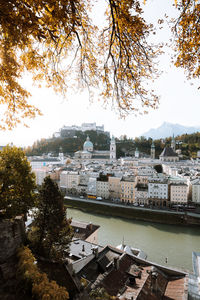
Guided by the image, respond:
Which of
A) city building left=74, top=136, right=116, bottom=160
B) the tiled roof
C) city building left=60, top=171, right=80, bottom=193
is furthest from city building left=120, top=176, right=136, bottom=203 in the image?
city building left=74, top=136, right=116, bottom=160

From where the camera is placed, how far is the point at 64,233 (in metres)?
5.95

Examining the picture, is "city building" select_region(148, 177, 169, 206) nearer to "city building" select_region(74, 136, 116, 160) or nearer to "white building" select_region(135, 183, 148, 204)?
"white building" select_region(135, 183, 148, 204)

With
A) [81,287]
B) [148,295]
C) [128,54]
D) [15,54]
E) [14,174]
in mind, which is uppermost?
[15,54]

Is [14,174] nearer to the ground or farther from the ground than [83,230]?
farther from the ground

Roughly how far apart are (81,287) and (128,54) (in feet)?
14.0

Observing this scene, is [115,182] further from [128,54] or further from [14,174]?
[128,54]

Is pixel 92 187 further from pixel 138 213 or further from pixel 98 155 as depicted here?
pixel 98 155

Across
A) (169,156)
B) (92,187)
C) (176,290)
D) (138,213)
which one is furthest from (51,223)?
(169,156)

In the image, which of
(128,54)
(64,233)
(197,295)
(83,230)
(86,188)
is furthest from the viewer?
(86,188)

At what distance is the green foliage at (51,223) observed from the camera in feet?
18.8

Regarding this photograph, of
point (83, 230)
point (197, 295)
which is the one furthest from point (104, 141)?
point (197, 295)

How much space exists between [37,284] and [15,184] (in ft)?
10.5

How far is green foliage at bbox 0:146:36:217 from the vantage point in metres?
5.07

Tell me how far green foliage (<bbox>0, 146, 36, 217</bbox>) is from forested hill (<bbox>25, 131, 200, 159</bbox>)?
163ft
